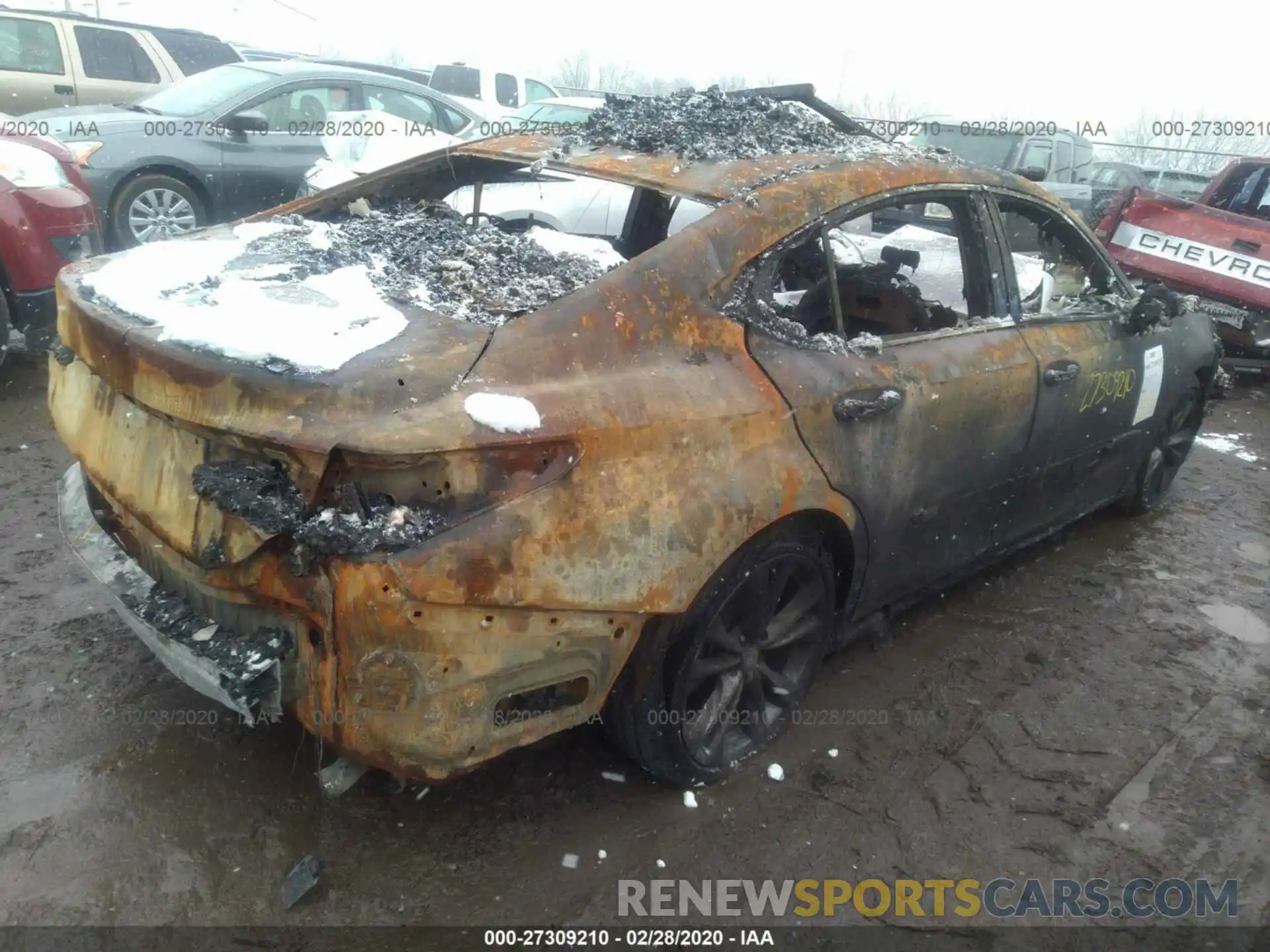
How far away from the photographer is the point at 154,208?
731 centimetres

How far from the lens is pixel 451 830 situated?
2.41 meters

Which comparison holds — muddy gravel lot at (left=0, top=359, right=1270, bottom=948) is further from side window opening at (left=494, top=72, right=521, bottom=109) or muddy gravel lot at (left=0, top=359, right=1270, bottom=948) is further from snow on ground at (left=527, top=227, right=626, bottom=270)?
side window opening at (left=494, top=72, right=521, bottom=109)

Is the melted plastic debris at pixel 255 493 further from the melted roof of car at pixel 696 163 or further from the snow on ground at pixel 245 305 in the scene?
the melted roof of car at pixel 696 163

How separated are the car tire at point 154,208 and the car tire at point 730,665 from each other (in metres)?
6.25

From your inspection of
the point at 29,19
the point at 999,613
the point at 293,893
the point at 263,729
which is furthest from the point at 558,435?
the point at 29,19

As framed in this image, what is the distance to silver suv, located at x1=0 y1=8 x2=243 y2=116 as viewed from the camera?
1055 cm

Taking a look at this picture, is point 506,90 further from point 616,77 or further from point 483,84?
point 616,77

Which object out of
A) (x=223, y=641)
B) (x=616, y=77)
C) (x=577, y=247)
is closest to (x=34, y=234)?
(x=577, y=247)

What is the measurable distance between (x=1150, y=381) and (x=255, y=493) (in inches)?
141

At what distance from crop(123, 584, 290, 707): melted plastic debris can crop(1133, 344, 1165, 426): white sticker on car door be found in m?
3.48

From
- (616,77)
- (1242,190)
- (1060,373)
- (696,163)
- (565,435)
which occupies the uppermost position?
(696,163)

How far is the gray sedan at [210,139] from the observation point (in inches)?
281

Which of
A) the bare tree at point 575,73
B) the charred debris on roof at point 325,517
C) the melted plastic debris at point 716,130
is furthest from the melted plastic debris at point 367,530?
the bare tree at point 575,73

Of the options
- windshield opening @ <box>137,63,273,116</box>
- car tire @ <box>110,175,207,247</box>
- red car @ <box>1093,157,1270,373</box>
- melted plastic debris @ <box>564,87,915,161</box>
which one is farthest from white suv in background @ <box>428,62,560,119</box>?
melted plastic debris @ <box>564,87,915,161</box>
